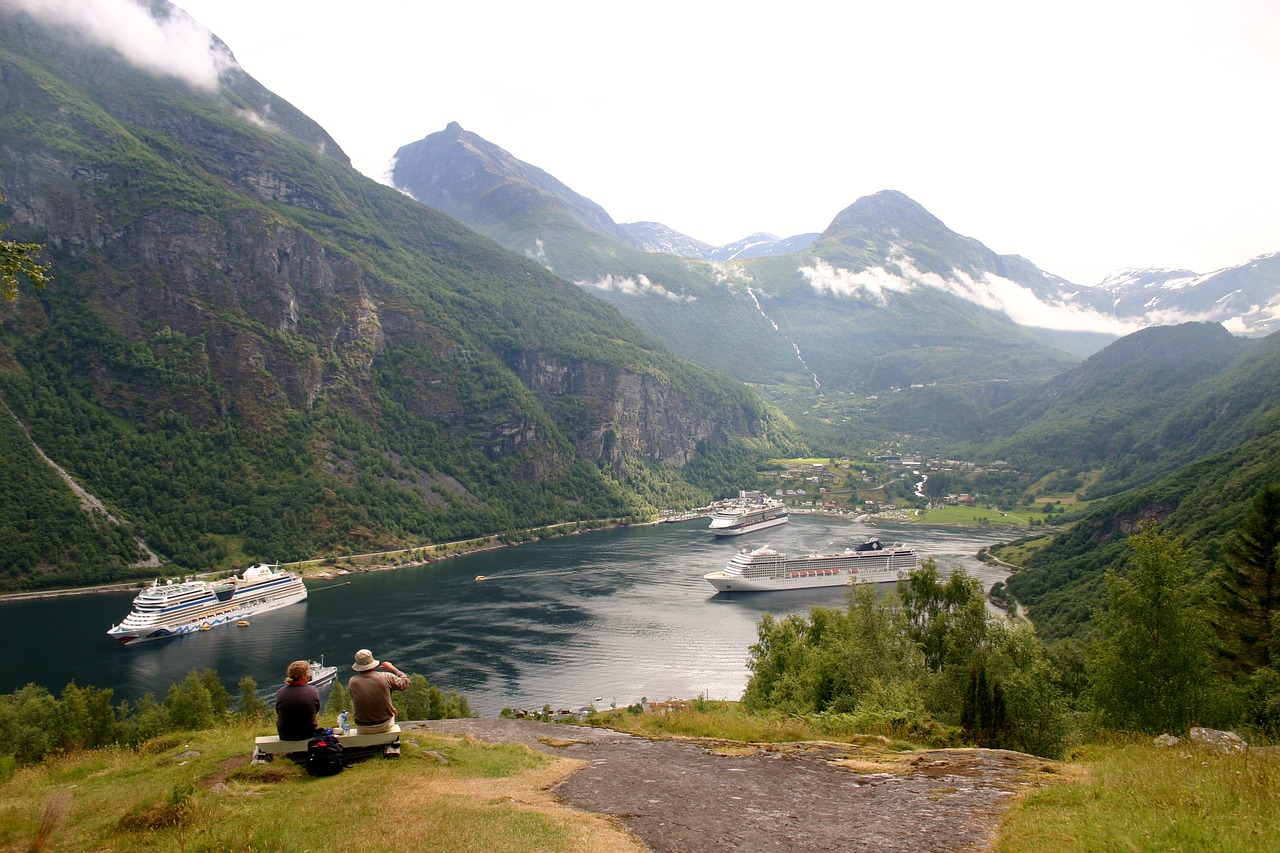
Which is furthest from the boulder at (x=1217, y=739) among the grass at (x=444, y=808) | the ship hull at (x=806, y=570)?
the ship hull at (x=806, y=570)

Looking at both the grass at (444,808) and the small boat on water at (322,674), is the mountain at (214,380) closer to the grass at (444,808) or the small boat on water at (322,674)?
the small boat on water at (322,674)

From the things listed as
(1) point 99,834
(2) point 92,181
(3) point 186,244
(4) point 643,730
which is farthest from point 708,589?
(2) point 92,181

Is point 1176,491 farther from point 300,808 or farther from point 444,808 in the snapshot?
point 300,808

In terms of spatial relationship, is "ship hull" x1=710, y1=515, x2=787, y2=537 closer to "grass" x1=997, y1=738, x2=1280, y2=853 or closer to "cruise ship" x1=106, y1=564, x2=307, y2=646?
"cruise ship" x1=106, y1=564, x2=307, y2=646

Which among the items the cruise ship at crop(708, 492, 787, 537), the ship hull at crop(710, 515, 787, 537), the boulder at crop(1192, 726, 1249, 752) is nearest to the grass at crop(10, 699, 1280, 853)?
the boulder at crop(1192, 726, 1249, 752)

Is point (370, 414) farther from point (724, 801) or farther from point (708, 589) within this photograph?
point (724, 801)
